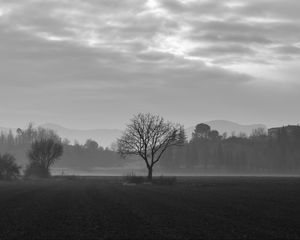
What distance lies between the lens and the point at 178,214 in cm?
3300

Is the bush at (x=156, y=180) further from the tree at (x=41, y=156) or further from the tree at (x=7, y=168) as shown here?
the tree at (x=41, y=156)

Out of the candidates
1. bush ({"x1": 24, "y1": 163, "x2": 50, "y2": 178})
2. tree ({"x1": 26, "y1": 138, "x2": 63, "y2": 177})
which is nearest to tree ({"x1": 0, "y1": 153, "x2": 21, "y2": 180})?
bush ({"x1": 24, "y1": 163, "x2": 50, "y2": 178})

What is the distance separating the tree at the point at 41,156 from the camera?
415 feet

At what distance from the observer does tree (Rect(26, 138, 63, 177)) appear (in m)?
126

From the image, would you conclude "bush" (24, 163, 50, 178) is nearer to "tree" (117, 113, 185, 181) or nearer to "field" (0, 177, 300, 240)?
"tree" (117, 113, 185, 181)

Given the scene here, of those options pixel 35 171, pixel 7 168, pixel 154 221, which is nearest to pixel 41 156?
pixel 35 171

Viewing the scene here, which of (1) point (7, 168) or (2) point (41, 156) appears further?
(2) point (41, 156)

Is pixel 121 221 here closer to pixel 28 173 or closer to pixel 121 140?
pixel 121 140

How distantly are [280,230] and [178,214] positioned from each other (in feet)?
30.8

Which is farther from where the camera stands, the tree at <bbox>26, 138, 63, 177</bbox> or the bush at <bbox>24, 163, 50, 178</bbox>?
the tree at <bbox>26, 138, 63, 177</bbox>

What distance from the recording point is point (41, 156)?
132 meters

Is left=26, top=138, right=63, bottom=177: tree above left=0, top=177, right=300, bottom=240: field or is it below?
A: above

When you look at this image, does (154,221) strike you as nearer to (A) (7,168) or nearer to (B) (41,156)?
(A) (7,168)

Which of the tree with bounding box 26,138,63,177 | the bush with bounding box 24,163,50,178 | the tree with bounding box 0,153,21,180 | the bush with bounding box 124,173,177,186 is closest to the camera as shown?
the bush with bounding box 124,173,177,186
